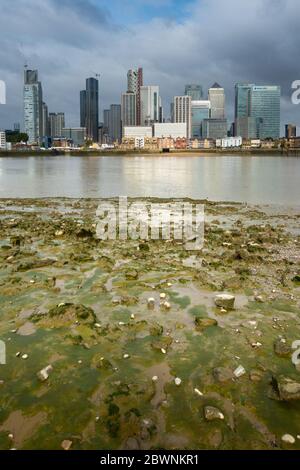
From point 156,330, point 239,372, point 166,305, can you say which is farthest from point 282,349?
point 166,305

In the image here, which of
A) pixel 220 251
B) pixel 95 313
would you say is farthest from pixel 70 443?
pixel 220 251

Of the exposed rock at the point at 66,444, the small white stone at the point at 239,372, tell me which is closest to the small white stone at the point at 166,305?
the small white stone at the point at 239,372

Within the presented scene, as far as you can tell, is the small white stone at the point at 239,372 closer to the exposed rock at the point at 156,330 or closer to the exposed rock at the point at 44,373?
the exposed rock at the point at 156,330

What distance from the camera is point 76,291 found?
1078 centimetres

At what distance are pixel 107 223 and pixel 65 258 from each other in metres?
7.76

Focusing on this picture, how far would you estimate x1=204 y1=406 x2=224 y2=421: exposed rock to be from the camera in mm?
5836

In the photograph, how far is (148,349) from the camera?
7793 millimetres

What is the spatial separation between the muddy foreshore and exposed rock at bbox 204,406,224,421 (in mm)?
20

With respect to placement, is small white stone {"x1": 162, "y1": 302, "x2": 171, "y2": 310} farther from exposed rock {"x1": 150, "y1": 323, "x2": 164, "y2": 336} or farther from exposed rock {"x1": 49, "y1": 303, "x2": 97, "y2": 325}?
exposed rock {"x1": 49, "y1": 303, "x2": 97, "y2": 325}

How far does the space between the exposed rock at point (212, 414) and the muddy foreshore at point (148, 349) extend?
0.06 feet

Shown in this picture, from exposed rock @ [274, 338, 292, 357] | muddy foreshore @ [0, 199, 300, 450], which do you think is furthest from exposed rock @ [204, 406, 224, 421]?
exposed rock @ [274, 338, 292, 357]

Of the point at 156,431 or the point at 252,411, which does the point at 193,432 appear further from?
the point at 252,411

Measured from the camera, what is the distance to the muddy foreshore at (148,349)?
566cm

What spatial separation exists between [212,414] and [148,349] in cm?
219
